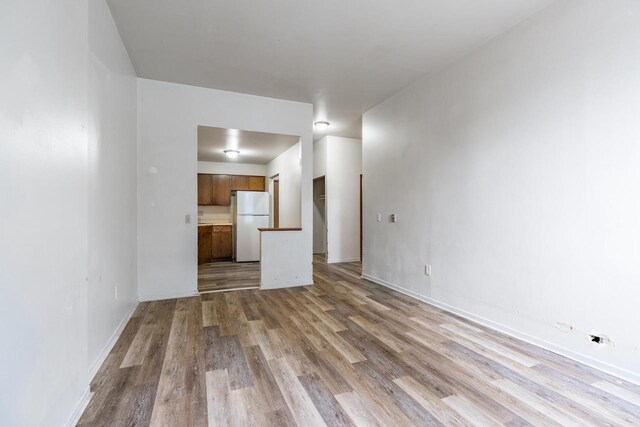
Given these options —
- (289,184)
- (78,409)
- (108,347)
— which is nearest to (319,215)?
(289,184)

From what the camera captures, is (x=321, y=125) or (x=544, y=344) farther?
(x=321, y=125)

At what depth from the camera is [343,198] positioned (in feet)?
21.6

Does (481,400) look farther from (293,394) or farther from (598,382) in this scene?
(293,394)

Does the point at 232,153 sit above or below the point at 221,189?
above

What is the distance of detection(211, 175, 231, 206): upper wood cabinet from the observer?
23.8 ft

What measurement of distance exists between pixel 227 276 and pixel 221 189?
9.37ft

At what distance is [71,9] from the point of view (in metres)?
1.60

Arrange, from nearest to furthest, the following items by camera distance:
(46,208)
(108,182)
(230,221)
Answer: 1. (46,208)
2. (108,182)
3. (230,221)

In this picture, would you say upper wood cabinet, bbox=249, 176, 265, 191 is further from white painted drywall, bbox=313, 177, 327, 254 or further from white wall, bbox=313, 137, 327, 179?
white wall, bbox=313, 137, 327, 179

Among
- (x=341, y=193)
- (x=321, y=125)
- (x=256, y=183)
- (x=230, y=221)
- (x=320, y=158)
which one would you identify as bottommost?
(x=230, y=221)

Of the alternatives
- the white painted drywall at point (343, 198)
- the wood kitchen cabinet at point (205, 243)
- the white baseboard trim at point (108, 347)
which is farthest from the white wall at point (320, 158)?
the white baseboard trim at point (108, 347)

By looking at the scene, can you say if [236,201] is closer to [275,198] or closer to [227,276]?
[275,198]

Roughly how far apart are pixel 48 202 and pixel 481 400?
253cm

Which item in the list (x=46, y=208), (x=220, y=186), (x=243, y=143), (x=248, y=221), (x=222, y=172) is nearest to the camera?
(x=46, y=208)
